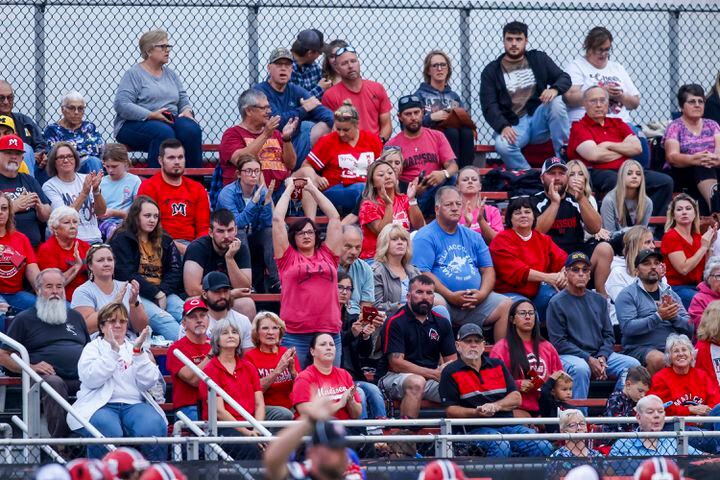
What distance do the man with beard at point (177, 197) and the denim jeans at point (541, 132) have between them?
3.57 m

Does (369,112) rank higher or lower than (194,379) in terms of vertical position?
higher

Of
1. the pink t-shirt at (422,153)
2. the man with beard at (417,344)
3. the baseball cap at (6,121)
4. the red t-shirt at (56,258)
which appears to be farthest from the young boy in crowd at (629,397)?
the baseball cap at (6,121)

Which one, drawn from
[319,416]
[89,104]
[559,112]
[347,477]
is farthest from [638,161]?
[319,416]

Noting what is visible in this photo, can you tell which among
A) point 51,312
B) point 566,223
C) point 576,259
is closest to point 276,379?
point 51,312

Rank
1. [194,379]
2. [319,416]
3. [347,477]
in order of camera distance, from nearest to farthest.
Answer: [319,416]
[347,477]
[194,379]

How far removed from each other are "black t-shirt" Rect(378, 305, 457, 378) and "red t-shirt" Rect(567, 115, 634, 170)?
3.87m

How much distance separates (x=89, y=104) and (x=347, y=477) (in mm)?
9247

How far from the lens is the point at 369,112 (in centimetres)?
1650

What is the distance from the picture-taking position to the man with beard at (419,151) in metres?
15.7

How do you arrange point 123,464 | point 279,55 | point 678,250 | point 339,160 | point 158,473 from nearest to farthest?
point 158,473 < point 123,464 < point 678,250 < point 339,160 < point 279,55

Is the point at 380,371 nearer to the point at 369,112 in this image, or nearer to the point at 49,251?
the point at 49,251

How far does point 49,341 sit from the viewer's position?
12.5m

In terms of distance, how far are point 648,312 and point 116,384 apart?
16.2 feet

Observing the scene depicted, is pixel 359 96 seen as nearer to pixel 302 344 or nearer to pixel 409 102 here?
pixel 409 102
